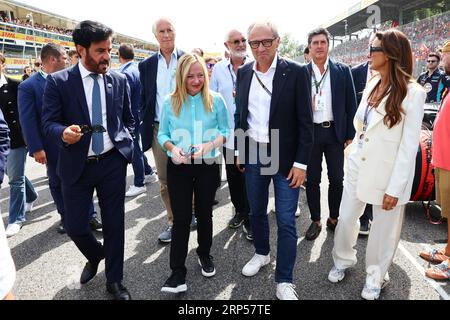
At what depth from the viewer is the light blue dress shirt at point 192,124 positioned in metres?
2.54

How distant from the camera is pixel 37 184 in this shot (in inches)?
222

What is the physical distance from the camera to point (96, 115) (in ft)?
7.70

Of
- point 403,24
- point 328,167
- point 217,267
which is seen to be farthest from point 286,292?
point 403,24

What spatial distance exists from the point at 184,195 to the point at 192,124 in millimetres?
578

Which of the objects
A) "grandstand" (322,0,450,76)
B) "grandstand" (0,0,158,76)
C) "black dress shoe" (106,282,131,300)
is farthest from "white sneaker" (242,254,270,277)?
"grandstand" (0,0,158,76)

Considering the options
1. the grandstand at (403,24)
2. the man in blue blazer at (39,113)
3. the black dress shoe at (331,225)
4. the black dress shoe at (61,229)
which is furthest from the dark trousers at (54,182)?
the grandstand at (403,24)

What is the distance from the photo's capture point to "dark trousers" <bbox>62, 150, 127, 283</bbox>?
2400 mm

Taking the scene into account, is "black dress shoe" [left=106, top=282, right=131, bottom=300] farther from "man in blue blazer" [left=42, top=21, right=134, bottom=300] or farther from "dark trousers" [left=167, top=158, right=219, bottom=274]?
"dark trousers" [left=167, top=158, right=219, bottom=274]

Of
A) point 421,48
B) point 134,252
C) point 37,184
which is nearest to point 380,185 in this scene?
point 134,252

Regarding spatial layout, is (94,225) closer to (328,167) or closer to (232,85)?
(232,85)

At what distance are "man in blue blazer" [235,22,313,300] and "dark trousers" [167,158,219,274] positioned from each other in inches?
15.4

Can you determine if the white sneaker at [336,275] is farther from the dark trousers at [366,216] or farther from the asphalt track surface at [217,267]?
Answer: the dark trousers at [366,216]

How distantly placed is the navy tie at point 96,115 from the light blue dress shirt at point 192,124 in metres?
0.47

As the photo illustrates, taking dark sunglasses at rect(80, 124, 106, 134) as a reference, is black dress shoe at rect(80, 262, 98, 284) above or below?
below
